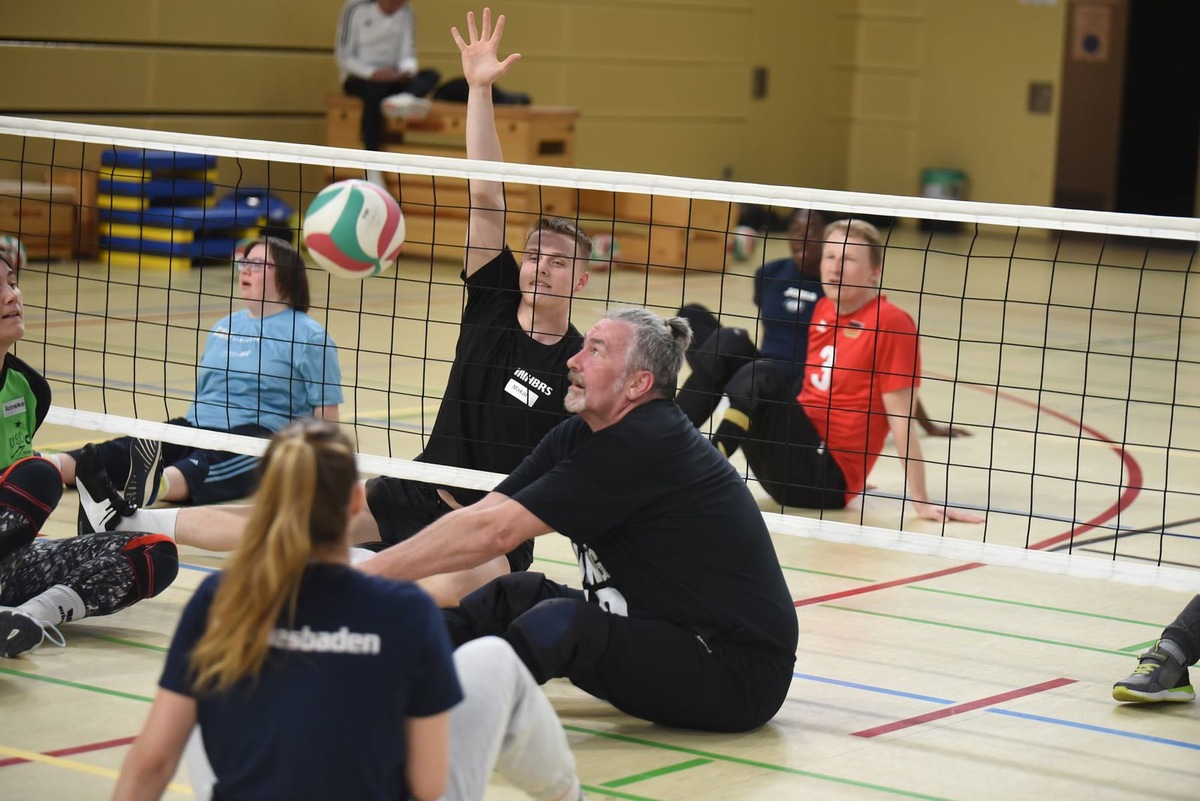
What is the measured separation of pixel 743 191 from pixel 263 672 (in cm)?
250

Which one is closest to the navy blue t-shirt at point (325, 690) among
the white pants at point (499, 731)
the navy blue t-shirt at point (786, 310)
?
the white pants at point (499, 731)

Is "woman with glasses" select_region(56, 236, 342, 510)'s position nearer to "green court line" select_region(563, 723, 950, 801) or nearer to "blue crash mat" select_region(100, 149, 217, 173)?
→ "green court line" select_region(563, 723, 950, 801)

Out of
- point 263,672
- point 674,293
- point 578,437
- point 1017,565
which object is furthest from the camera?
point 674,293

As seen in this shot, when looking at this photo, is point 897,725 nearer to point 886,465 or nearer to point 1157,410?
point 886,465

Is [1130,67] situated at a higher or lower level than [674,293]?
higher

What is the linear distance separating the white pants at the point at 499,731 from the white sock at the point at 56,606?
5.48 feet

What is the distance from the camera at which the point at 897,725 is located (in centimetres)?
392

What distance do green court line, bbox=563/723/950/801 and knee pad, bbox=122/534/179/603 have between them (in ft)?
4.15

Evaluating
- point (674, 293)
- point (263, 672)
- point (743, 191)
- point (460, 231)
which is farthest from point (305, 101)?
point (263, 672)

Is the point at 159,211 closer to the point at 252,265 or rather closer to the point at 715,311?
the point at 715,311

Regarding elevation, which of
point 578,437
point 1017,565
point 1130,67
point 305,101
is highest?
point 1130,67

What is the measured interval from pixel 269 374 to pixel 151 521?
0.84 metres

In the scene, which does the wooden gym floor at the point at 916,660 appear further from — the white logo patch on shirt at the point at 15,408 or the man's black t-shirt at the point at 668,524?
the white logo patch on shirt at the point at 15,408

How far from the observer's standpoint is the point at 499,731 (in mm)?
2705
